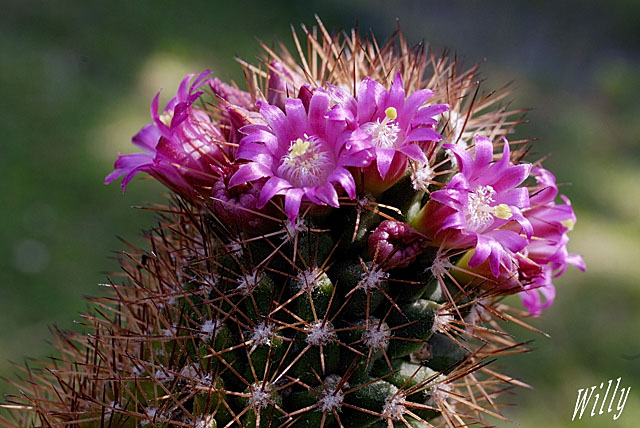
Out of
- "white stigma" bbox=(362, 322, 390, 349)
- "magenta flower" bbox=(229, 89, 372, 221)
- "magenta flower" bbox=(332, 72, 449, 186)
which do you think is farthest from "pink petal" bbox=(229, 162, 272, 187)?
"white stigma" bbox=(362, 322, 390, 349)

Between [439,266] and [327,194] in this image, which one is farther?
[439,266]

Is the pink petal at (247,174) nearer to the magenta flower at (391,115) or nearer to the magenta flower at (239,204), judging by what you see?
the magenta flower at (239,204)

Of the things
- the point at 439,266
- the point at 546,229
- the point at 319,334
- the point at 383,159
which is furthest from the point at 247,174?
the point at 546,229

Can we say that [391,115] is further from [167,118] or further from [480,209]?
[167,118]

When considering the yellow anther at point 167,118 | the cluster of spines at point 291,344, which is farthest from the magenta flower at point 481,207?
the yellow anther at point 167,118

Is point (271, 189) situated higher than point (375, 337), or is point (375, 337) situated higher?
point (271, 189)

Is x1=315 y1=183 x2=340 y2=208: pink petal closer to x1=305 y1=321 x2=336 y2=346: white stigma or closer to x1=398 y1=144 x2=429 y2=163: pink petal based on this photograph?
x1=398 y1=144 x2=429 y2=163: pink petal

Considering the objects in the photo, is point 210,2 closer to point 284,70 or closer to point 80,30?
point 80,30
